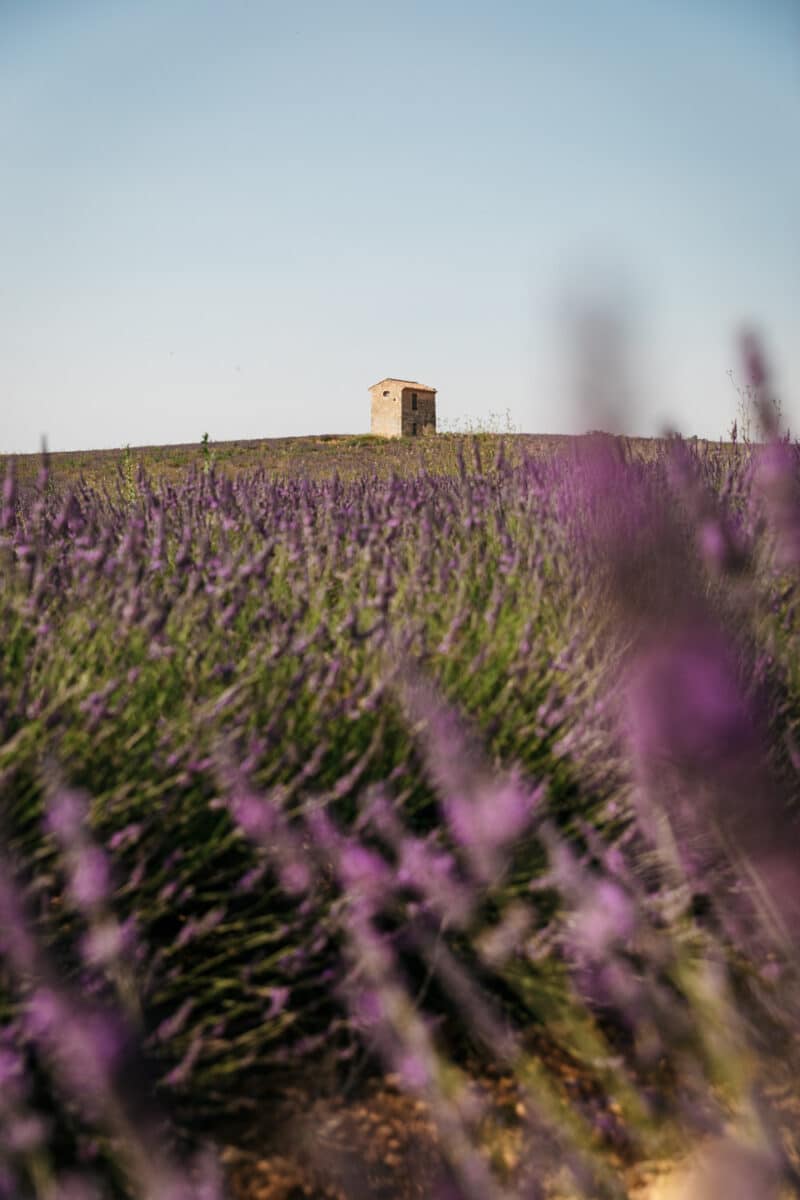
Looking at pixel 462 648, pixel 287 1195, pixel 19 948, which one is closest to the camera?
pixel 19 948

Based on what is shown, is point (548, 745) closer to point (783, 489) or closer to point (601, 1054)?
point (601, 1054)

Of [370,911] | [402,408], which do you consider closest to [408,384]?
[402,408]

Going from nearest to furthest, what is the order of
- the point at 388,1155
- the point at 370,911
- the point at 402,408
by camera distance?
the point at 388,1155, the point at 370,911, the point at 402,408

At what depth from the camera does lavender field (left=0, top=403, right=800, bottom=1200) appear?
1552mm

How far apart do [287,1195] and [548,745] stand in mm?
1015

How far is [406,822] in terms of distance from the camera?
79.0 inches

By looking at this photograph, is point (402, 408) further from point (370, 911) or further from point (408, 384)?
point (370, 911)

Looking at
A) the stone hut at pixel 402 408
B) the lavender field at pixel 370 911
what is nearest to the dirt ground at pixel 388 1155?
the lavender field at pixel 370 911

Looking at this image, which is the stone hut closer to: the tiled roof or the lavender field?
the tiled roof

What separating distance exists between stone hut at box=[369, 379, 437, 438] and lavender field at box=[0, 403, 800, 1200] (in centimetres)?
3328

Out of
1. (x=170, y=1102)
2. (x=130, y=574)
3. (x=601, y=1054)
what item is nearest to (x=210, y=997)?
(x=170, y=1102)

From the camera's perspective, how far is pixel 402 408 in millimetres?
35500

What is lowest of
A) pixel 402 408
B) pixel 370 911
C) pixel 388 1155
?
pixel 388 1155

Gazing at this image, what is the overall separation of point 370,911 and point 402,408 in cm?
3458
